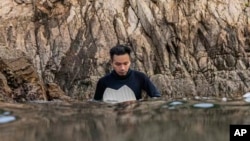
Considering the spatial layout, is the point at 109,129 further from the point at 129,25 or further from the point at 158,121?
the point at 129,25

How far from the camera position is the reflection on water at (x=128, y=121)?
2223 mm

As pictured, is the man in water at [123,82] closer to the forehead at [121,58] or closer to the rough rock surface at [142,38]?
the forehead at [121,58]

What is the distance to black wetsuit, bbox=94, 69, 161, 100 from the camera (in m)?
4.46

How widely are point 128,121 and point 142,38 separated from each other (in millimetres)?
11532

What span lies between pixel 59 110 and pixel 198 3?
11860 mm

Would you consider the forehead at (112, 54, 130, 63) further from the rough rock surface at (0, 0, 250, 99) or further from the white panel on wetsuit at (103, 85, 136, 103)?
the rough rock surface at (0, 0, 250, 99)

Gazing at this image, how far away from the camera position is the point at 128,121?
2.58 m

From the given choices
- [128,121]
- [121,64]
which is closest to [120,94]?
[121,64]

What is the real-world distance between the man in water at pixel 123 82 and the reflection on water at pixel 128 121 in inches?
45.0

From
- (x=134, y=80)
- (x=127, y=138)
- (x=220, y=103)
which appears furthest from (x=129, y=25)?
(x=127, y=138)

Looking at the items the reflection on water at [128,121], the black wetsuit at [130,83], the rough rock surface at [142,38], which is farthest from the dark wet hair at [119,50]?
the rough rock surface at [142,38]

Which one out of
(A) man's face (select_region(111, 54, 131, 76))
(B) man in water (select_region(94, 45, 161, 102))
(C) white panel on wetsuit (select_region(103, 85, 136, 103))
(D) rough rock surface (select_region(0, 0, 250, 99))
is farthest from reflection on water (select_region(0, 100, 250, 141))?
(D) rough rock surface (select_region(0, 0, 250, 99))

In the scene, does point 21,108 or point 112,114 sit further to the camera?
point 21,108

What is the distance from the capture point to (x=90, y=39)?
46.0 ft
